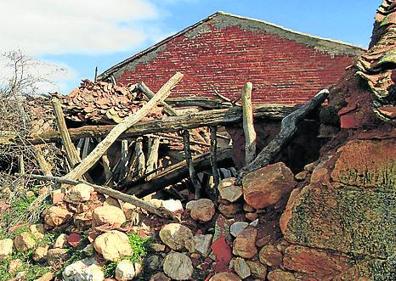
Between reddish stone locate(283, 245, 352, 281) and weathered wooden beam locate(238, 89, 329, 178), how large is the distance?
3.63ft

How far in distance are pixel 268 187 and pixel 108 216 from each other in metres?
1.97

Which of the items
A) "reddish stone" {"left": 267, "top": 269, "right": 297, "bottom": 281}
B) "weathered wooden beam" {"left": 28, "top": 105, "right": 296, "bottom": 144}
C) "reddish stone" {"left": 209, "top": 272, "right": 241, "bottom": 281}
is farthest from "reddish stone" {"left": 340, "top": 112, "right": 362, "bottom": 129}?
"weathered wooden beam" {"left": 28, "top": 105, "right": 296, "bottom": 144}

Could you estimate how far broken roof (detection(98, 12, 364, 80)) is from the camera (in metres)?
13.3

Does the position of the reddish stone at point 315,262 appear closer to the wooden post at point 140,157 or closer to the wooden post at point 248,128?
the wooden post at point 248,128

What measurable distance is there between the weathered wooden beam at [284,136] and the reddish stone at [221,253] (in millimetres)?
629

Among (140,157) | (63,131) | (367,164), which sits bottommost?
(140,157)

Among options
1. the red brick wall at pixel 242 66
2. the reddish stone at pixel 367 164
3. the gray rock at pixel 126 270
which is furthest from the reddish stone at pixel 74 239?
the red brick wall at pixel 242 66

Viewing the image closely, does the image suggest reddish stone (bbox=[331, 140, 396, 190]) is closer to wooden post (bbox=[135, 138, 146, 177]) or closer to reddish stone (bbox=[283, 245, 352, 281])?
reddish stone (bbox=[283, 245, 352, 281])

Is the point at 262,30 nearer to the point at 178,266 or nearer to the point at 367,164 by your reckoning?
the point at 178,266

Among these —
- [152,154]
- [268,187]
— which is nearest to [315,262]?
[268,187]

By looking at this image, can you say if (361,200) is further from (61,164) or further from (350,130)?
(61,164)

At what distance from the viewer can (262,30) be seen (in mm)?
14336

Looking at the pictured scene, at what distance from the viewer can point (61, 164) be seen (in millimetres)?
7801

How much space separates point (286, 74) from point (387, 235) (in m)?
11.1
